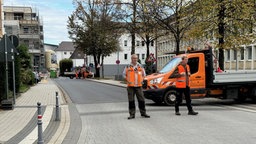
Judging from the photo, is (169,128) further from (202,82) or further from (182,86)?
(202,82)

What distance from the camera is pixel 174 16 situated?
2891 centimetres

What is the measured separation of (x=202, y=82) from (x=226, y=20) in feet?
23.1

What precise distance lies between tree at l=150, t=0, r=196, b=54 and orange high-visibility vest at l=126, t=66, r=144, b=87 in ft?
47.7

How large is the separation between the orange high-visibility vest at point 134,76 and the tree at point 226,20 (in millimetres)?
10651

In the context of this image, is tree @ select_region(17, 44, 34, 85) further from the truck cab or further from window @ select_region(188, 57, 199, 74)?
window @ select_region(188, 57, 199, 74)

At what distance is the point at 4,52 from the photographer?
1559cm

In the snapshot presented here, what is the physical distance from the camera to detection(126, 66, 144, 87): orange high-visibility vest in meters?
12.2

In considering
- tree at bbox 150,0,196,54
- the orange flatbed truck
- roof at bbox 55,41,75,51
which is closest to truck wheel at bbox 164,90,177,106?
the orange flatbed truck

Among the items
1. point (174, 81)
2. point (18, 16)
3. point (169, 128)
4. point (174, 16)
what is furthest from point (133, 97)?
point (18, 16)

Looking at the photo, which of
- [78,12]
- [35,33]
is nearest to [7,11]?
[35,33]

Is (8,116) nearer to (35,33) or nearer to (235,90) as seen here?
(235,90)

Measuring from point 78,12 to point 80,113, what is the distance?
4956 cm

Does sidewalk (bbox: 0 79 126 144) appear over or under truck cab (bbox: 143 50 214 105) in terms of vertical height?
under

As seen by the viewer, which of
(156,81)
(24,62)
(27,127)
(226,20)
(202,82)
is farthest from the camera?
(24,62)
